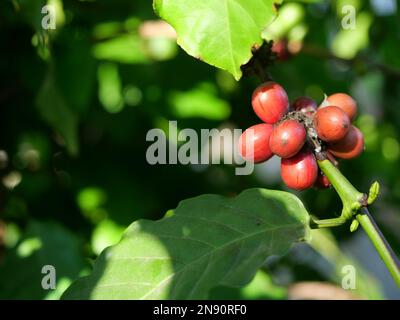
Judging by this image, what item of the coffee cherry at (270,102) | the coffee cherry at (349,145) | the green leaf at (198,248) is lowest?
the green leaf at (198,248)

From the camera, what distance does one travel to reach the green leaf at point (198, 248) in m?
1.25

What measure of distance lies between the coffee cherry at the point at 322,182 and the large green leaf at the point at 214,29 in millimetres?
296

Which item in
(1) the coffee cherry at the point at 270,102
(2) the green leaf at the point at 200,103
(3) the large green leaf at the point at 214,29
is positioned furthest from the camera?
(2) the green leaf at the point at 200,103

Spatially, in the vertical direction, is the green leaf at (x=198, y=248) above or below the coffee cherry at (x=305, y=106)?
below

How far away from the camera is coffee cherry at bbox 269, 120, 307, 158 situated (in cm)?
129

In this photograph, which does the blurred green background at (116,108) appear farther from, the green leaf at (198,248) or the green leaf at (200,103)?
the green leaf at (198,248)

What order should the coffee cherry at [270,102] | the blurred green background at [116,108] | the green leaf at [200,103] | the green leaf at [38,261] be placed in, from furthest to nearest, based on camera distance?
1. the green leaf at [200,103]
2. the blurred green background at [116,108]
3. the green leaf at [38,261]
4. the coffee cherry at [270,102]

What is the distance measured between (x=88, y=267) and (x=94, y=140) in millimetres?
821

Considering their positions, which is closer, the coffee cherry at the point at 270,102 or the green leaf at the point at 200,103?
the coffee cherry at the point at 270,102

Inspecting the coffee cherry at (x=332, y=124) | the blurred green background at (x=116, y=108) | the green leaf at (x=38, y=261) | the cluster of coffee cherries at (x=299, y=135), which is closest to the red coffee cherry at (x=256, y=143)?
the cluster of coffee cherries at (x=299, y=135)

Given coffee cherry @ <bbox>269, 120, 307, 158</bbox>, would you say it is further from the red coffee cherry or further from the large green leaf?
the large green leaf


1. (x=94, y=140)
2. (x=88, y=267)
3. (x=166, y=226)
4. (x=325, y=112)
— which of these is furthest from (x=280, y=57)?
(x=94, y=140)
